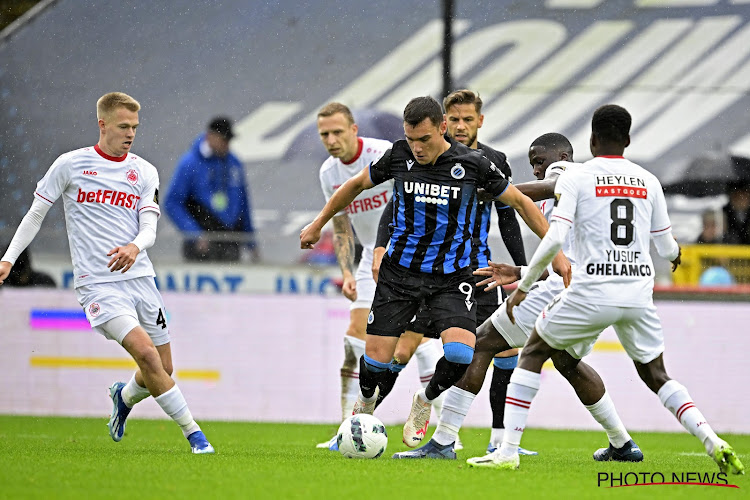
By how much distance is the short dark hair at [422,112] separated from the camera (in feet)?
20.1

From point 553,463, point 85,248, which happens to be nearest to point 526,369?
point 553,463

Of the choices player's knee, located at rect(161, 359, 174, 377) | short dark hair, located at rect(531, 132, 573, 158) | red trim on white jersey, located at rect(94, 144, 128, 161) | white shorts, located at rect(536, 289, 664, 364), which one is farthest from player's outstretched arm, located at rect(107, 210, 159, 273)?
short dark hair, located at rect(531, 132, 573, 158)

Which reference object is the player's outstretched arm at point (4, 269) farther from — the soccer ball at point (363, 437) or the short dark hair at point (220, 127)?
the short dark hair at point (220, 127)

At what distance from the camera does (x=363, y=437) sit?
6.35 m

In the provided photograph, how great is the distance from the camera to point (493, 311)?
7363 millimetres

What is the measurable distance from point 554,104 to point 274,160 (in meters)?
3.65

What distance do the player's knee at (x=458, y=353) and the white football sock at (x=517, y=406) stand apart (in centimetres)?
37

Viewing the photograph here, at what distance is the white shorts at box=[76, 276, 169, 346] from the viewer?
6555 millimetres

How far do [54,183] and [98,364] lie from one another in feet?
14.3

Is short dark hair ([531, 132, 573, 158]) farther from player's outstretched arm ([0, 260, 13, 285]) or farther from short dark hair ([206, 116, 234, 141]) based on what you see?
short dark hair ([206, 116, 234, 141])

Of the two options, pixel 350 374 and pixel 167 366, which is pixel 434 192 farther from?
pixel 350 374

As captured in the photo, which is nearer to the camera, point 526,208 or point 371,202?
point 526,208

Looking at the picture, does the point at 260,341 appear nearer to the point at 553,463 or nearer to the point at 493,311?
the point at 493,311

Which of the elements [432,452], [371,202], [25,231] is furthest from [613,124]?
[25,231]
